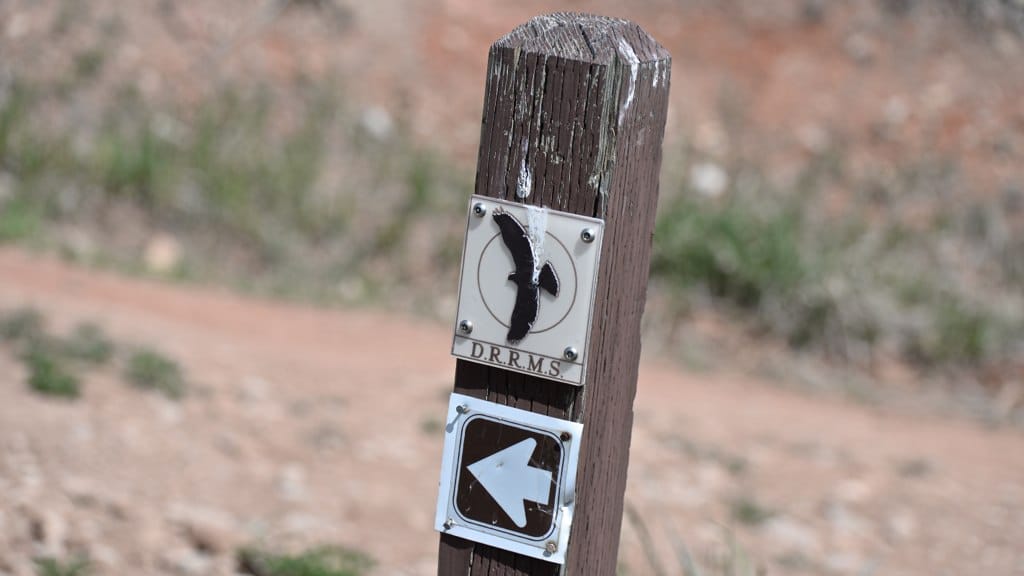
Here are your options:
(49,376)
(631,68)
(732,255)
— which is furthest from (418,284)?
(631,68)

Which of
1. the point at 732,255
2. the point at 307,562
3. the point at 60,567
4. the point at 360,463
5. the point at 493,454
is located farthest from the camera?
the point at 732,255

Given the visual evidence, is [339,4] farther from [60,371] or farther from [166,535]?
[166,535]

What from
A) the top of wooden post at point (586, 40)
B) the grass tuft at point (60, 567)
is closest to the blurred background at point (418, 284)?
the grass tuft at point (60, 567)

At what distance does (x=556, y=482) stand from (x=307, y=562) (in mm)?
1612

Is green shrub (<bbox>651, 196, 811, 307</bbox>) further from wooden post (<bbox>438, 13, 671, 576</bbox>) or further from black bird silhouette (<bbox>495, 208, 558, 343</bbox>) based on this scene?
black bird silhouette (<bbox>495, 208, 558, 343</bbox>)

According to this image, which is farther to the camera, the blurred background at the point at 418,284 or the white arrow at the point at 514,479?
the blurred background at the point at 418,284

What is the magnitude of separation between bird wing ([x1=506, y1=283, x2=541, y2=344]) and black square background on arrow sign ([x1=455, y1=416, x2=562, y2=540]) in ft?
0.45

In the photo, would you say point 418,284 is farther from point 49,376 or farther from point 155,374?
point 49,376

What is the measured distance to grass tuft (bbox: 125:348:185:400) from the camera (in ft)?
13.5

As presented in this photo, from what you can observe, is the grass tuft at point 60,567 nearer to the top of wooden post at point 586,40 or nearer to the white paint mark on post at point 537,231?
the white paint mark on post at point 537,231

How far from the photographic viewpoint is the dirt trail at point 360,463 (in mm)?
3217

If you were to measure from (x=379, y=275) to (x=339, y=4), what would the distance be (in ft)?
10.6

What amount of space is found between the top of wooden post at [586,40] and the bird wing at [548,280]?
271mm

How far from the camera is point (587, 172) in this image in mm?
1519
